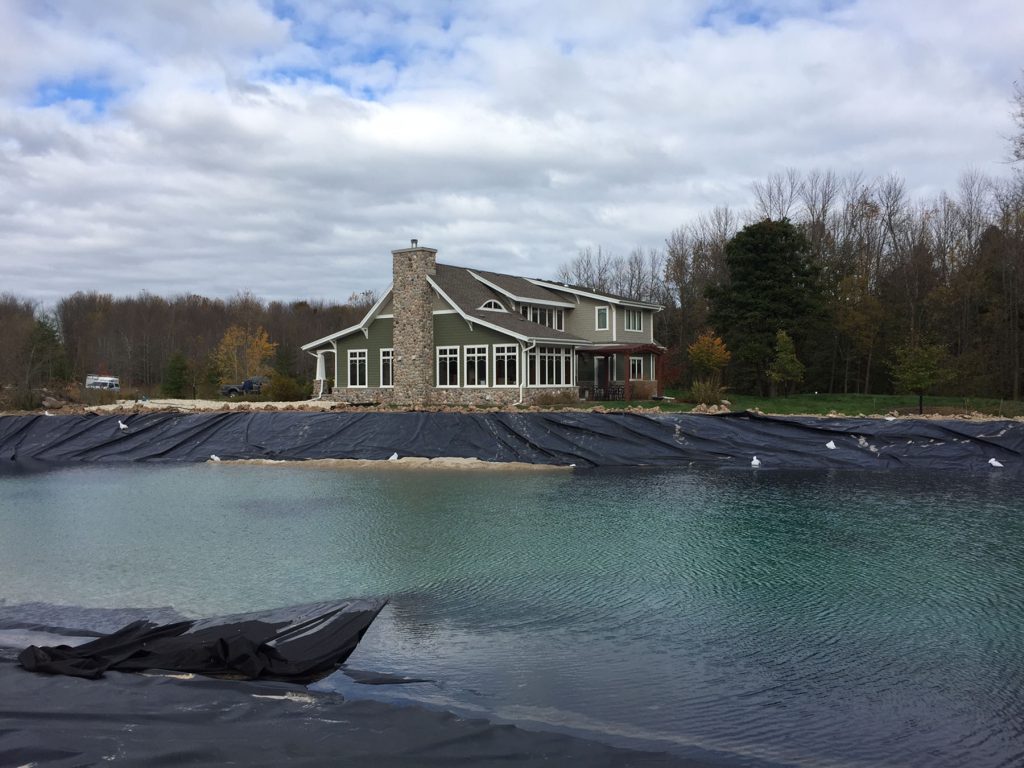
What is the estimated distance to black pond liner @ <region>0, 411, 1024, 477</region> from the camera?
19.4 m

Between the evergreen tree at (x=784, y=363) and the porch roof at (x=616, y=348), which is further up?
the porch roof at (x=616, y=348)

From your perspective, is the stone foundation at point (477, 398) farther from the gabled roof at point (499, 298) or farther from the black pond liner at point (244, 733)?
the black pond liner at point (244, 733)

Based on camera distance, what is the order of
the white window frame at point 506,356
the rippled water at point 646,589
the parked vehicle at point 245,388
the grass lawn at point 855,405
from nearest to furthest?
the rippled water at point 646,589 < the grass lawn at point 855,405 < the white window frame at point 506,356 < the parked vehicle at point 245,388

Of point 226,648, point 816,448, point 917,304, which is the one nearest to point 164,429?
point 816,448

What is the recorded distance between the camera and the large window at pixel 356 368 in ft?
120

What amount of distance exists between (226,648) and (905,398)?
110 ft

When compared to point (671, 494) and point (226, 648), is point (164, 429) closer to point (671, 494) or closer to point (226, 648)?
point (671, 494)

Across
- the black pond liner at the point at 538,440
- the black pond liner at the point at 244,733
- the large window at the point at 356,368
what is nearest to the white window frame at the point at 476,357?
the large window at the point at 356,368

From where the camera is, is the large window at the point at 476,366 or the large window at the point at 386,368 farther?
the large window at the point at 386,368

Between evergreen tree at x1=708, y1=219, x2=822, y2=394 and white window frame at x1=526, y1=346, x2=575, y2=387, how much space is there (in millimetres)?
8551

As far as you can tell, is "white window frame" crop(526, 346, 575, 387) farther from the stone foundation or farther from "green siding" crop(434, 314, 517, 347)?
"green siding" crop(434, 314, 517, 347)

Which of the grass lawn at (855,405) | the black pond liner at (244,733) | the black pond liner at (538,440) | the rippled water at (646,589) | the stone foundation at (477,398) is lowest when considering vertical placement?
the rippled water at (646,589)

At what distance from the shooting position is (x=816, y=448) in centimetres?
1994

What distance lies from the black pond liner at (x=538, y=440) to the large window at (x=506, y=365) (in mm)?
9774
